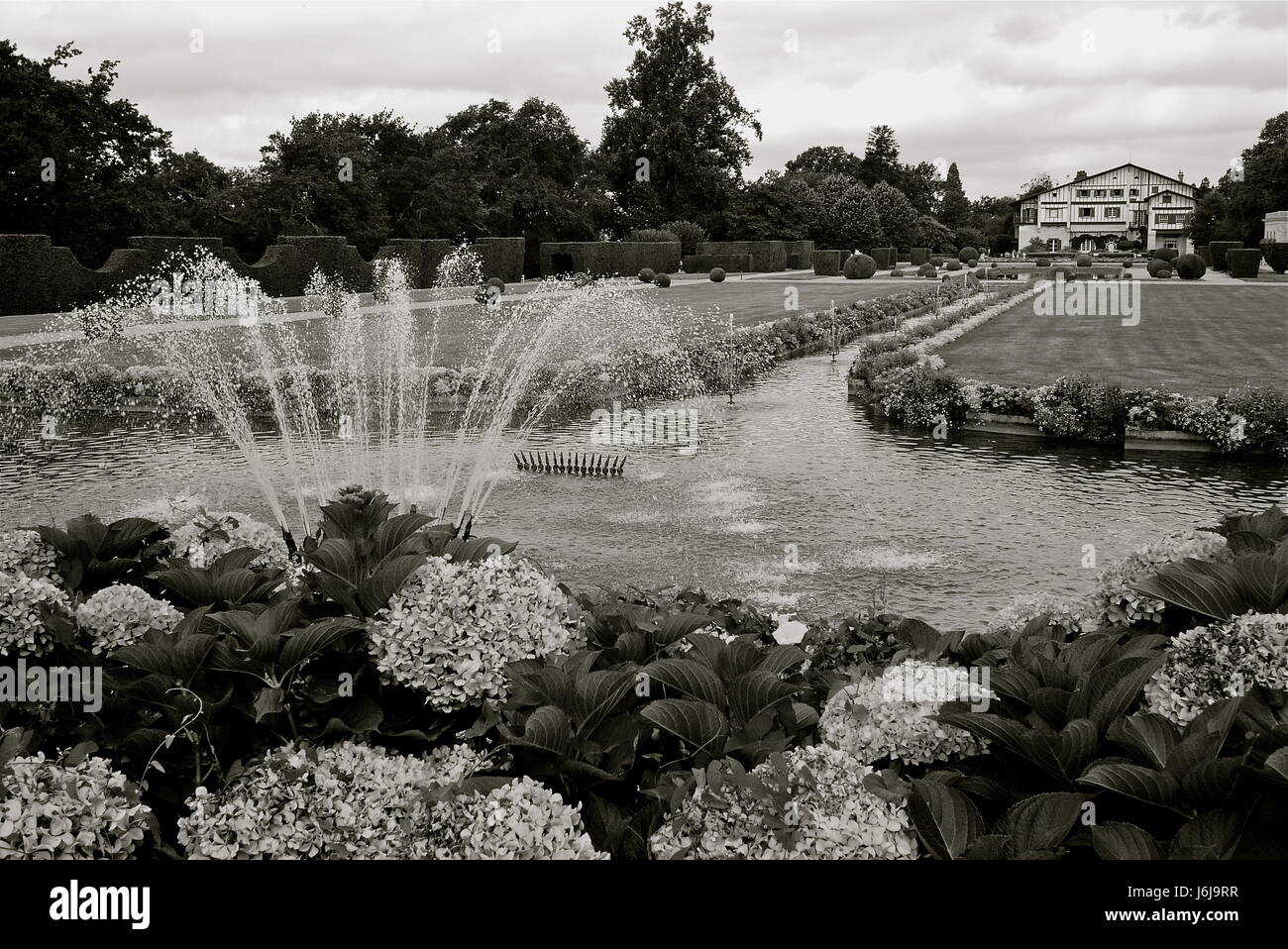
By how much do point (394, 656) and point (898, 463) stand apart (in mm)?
10720

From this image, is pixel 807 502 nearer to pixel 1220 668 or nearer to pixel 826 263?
pixel 1220 668

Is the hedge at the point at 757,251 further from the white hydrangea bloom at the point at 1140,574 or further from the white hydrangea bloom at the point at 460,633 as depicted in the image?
the white hydrangea bloom at the point at 460,633

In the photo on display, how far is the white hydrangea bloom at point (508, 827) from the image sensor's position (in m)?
2.25

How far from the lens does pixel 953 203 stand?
121438 mm

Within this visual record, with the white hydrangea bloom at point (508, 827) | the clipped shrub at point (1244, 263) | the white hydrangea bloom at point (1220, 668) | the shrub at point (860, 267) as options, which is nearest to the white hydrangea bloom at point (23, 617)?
the white hydrangea bloom at point (508, 827)

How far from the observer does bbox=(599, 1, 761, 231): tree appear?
71750 mm

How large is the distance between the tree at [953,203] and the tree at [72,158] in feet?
290

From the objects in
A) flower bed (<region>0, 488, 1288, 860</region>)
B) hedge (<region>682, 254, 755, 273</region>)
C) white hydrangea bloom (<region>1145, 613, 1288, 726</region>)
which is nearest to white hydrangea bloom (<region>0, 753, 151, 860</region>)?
flower bed (<region>0, 488, 1288, 860</region>)

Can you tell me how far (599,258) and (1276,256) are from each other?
32802 millimetres

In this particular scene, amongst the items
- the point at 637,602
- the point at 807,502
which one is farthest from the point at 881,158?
the point at 637,602

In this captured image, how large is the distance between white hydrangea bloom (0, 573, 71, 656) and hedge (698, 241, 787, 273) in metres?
62.5

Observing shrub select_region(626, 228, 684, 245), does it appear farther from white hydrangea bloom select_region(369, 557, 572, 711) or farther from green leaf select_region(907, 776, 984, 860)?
green leaf select_region(907, 776, 984, 860)
